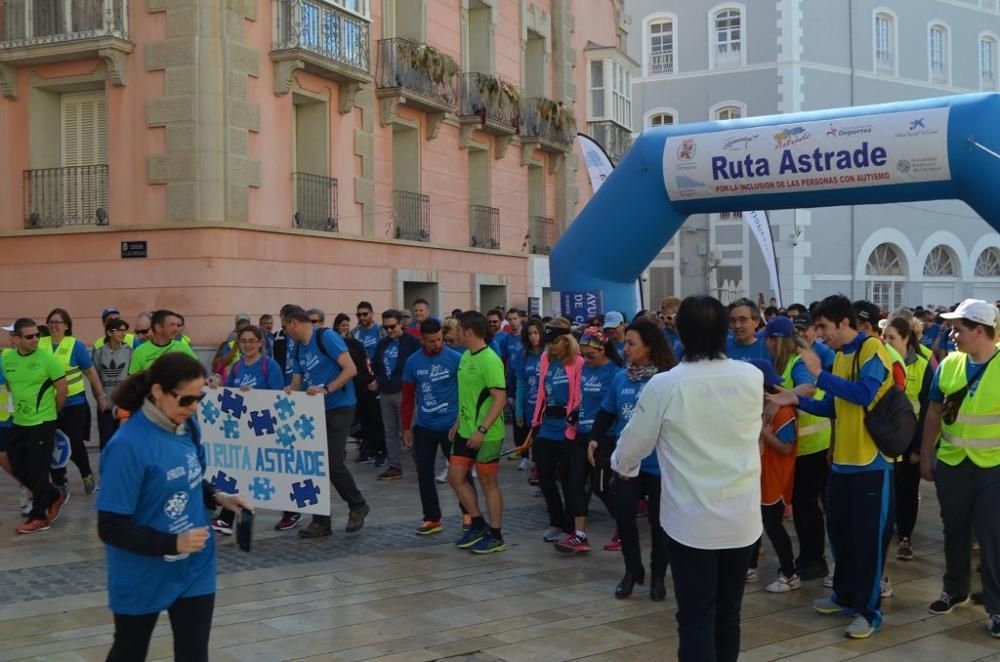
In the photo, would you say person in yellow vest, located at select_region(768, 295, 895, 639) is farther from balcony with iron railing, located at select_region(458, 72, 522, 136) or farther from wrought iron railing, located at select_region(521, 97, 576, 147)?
wrought iron railing, located at select_region(521, 97, 576, 147)

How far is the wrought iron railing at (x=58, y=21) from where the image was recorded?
17078 mm

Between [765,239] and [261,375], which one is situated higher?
[765,239]

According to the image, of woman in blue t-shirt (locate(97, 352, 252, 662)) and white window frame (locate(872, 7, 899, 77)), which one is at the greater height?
white window frame (locate(872, 7, 899, 77))

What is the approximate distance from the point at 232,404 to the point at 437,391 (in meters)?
1.73

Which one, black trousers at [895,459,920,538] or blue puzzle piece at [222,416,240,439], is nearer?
black trousers at [895,459,920,538]

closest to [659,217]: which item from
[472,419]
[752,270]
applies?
[472,419]

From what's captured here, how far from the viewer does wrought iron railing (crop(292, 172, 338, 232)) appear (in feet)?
61.7

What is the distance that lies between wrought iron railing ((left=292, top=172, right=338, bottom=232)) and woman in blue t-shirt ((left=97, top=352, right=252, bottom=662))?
14943mm

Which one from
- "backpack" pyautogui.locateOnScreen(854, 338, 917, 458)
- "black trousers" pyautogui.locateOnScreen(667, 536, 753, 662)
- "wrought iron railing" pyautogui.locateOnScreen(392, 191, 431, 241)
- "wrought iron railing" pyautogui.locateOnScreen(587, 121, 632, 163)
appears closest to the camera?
"black trousers" pyautogui.locateOnScreen(667, 536, 753, 662)

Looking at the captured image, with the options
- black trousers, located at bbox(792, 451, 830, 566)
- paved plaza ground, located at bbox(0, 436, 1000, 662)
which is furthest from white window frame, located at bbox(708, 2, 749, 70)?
black trousers, located at bbox(792, 451, 830, 566)

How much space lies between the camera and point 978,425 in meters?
6.04

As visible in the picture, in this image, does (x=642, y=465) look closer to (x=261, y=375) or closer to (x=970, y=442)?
(x=970, y=442)

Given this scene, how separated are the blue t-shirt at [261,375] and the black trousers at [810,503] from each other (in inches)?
166

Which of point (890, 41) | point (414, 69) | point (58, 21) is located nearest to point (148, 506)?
point (58, 21)
